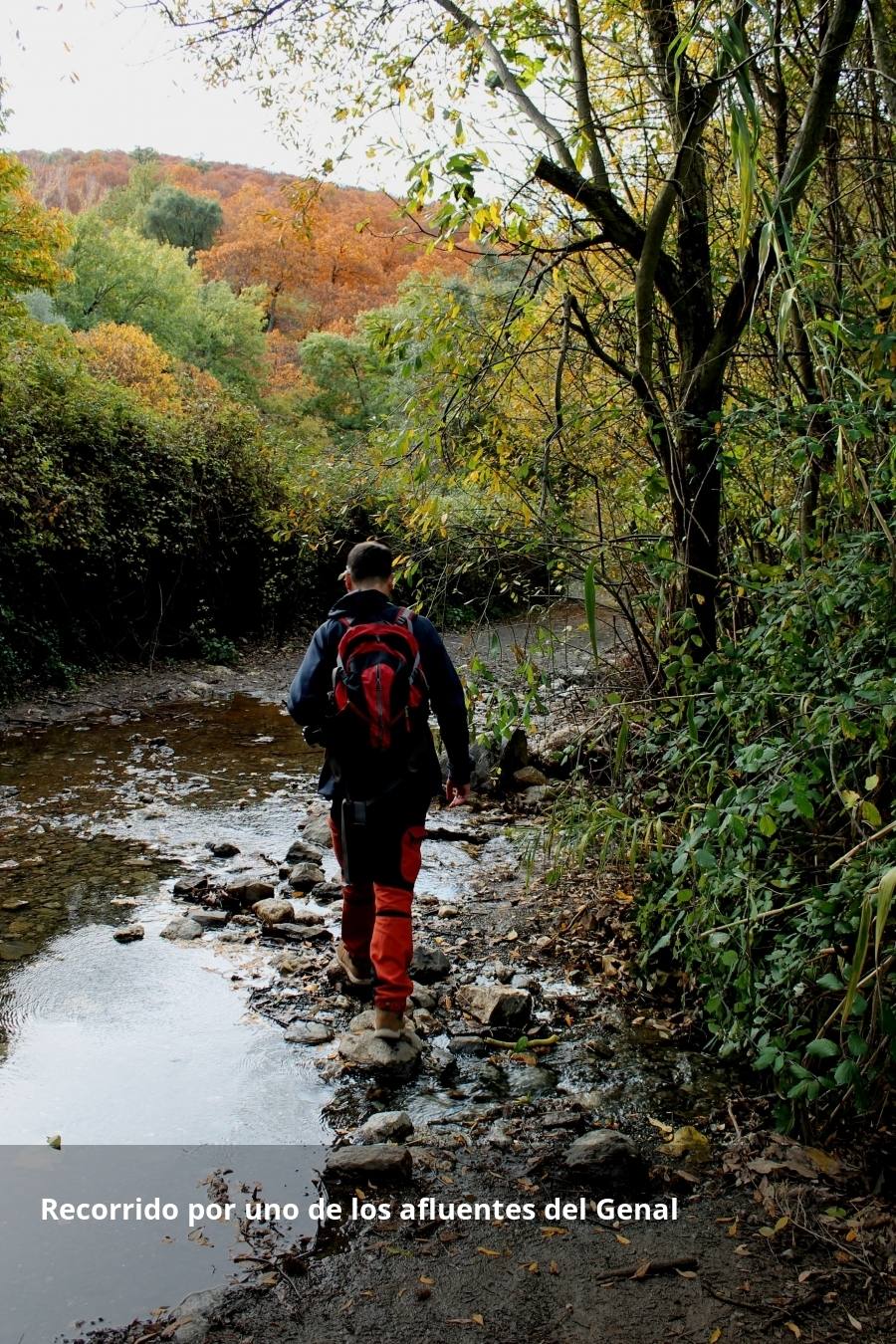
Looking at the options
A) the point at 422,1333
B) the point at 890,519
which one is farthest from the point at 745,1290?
the point at 890,519

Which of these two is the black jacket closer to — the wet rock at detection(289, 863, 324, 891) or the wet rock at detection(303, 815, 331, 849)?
the wet rock at detection(289, 863, 324, 891)

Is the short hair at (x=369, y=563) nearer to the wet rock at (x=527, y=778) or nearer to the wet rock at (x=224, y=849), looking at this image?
the wet rock at (x=224, y=849)

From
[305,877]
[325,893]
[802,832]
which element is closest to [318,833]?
[305,877]

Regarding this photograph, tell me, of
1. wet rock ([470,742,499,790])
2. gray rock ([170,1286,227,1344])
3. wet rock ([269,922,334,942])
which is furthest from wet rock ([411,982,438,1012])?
wet rock ([470,742,499,790])

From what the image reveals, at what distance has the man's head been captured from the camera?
13.2ft

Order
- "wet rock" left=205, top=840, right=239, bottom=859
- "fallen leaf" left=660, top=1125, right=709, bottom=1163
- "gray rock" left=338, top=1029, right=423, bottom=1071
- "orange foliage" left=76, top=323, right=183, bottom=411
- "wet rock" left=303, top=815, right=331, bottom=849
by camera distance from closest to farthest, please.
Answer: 1. "fallen leaf" left=660, top=1125, right=709, bottom=1163
2. "gray rock" left=338, top=1029, right=423, bottom=1071
3. "wet rock" left=205, top=840, right=239, bottom=859
4. "wet rock" left=303, top=815, right=331, bottom=849
5. "orange foliage" left=76, top=323, right=183, bottom=411

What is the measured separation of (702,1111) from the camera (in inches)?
139

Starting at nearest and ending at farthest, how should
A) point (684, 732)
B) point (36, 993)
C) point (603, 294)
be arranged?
point (684, 732) < point (36, 993) < point (603, 294)

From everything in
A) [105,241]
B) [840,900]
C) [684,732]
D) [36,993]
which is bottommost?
[36,993]

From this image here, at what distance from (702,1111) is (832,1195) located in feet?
2.07

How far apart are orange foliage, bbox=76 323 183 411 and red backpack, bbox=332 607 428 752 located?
18.0 meters

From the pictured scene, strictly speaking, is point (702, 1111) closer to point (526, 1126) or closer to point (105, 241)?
point (526, 1126)

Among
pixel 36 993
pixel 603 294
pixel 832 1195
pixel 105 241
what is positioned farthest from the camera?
pixel 105 241

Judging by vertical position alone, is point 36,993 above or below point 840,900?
below
